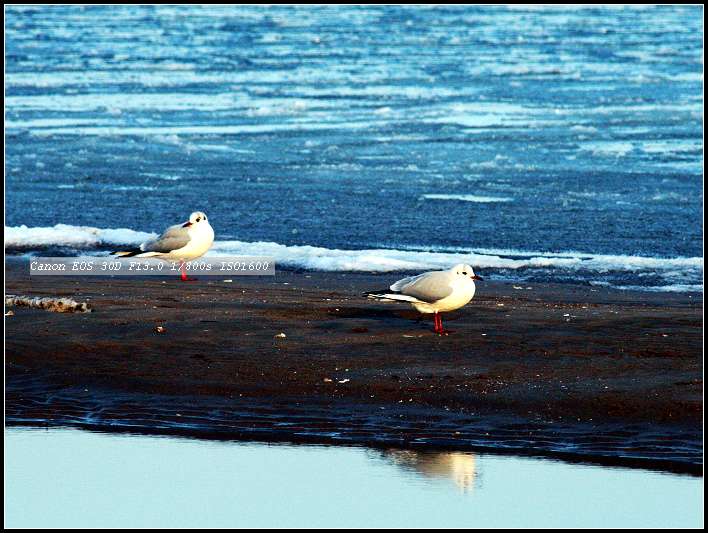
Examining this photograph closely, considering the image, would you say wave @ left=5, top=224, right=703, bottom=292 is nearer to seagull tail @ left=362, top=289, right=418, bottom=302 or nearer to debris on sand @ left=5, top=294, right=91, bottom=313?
seagull tail @ left=362, top=289, right=418, bottom=302

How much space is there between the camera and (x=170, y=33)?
158 ft

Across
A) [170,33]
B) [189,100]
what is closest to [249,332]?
[189,100]

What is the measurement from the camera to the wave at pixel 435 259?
13.6m

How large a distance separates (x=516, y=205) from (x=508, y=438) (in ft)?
32.4

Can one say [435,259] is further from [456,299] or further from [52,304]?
[52,304]

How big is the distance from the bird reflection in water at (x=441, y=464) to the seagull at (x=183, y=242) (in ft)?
17.5

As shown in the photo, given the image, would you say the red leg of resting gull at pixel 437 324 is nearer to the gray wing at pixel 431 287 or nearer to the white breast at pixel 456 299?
the white breast at pixel 456 299

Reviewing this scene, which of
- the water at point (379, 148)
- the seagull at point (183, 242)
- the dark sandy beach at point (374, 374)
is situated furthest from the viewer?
the water at point (379, 148)

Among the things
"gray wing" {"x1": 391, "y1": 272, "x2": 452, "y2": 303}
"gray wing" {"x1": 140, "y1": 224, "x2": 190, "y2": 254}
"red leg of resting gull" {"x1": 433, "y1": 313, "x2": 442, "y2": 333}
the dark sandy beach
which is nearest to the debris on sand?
the dark sandy beach

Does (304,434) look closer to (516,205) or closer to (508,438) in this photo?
(508,438)

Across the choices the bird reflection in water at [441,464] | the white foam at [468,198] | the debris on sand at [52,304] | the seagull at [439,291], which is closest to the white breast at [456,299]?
the seagull at [439,291]

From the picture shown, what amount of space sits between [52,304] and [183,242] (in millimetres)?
2023

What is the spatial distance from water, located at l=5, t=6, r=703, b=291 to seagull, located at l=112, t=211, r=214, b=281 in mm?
1426

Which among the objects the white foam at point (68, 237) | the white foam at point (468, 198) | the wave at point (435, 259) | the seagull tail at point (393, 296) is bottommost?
the seagull tail at point (393, 296)
